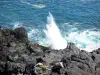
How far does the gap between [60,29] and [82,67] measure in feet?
90.7

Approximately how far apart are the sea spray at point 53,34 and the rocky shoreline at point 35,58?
7.68 m

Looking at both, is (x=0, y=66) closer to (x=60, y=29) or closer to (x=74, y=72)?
(x=74, y=72)

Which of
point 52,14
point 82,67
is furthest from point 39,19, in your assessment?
point 82,67

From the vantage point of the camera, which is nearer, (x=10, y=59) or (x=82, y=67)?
(x=82, y=67)

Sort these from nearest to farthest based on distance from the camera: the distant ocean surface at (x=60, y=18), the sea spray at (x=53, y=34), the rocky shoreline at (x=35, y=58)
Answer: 1. the rocky shoreline at (x=35, y=58)
2. the sea spray at (x=53, y=34)
3. the distant ocean surface at (x=60, y=18)

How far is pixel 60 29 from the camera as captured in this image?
64.5 meters

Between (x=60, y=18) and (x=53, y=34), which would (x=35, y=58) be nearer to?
(x=53, y=34)

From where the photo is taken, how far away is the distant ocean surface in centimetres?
6112

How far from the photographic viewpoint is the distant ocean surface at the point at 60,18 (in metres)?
61.1

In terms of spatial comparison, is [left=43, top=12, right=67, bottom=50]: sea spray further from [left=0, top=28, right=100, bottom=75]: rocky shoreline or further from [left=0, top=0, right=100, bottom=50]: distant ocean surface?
[left=0, top=28, right=100, bottom=75]: rocky shoreline

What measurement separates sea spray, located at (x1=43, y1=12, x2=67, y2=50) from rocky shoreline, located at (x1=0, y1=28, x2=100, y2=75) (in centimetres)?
768

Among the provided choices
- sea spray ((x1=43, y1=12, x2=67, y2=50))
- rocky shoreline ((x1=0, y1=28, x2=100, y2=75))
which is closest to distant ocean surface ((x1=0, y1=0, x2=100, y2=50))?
sea spray ((x1=43, y1=12, x2=67, y2=50))

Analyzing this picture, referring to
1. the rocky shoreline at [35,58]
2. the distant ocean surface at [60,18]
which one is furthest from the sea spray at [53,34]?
the rocky shoreline at [35,58]

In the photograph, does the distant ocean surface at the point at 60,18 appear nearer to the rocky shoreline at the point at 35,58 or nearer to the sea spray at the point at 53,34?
the sea spray at the point at 53,34
